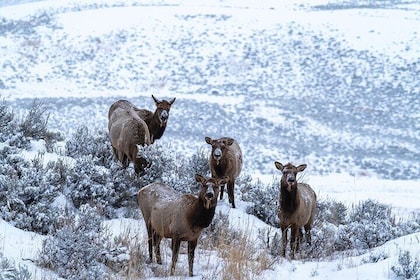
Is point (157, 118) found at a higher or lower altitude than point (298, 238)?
higher

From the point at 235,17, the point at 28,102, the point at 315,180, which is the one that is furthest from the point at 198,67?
the point at 315,180

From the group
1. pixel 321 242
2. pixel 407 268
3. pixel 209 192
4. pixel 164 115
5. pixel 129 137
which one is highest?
pixel 209 192

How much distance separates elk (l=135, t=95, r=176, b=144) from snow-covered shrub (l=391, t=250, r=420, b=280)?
18.9 ft

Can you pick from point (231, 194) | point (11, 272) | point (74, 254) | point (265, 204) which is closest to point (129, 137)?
point (231, 194)

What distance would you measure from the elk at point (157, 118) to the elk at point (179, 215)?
3969mm

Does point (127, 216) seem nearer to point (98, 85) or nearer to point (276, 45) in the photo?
point (98, 85)

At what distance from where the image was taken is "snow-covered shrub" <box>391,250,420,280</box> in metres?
6.53

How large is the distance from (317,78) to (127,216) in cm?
2130

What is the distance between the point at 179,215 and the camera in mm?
7164

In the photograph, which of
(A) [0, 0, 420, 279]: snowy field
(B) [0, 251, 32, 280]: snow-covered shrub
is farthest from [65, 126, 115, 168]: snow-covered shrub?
(B) [0, 251, 32, 280]: snow-covered shrub

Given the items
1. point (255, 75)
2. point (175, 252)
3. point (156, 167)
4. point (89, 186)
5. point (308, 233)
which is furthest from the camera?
point (255, 75)

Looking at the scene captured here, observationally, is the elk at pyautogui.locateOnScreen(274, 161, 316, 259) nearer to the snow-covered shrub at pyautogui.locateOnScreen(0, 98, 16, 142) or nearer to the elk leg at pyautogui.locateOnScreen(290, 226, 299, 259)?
the elk leg at pyautogui.locateOnScreen(290, 226, 299, 259)

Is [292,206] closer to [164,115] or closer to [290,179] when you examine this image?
[290,179]

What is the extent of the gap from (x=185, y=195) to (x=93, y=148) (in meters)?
4.39
